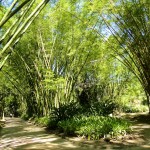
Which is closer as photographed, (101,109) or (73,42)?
(101,109)

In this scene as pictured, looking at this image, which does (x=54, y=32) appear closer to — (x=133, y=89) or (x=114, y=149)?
(x=114, y=149)

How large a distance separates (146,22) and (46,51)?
20.7 ft

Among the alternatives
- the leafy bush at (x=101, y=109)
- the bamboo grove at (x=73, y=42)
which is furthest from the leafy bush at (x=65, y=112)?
the bamboo grove at (x=73, y=42)

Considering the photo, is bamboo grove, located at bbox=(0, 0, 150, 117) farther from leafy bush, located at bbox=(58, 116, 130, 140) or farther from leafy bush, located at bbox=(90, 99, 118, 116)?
leafy bush, located at bbox=(58, 116, 130, 140)

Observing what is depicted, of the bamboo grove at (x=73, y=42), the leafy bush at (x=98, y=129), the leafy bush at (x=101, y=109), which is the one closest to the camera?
the leafy bush at (x=98, y=129)

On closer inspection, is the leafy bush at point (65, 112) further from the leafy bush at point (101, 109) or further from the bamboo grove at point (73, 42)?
the bamboo grove at point (73, 42)

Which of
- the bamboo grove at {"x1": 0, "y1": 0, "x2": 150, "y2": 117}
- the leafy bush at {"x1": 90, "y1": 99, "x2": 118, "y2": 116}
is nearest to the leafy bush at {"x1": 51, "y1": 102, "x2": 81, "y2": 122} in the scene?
the leafy bush at {"x1": 90, "y1": 99, "x2": 118, "y2": 116}

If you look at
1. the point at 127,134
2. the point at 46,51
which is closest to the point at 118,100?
the point at 46,51

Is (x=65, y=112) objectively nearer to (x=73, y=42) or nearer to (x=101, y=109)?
(x=101, y=109)

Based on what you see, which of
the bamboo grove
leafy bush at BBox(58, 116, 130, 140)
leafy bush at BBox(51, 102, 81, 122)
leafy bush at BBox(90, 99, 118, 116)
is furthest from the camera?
leafy bush at BBox(51, 102, 81, 122)

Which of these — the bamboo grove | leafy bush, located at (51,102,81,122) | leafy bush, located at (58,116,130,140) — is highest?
the bamboo grove

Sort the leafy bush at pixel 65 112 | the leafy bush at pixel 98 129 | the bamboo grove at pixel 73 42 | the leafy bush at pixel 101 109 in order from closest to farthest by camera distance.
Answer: the leafy bush at pixel 98 129
the bamboo grove at pixel 73 42
the leafy bush at pixel 101 109
the leafy bush at pixel 65 112

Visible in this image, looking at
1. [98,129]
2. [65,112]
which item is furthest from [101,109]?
[98,129]

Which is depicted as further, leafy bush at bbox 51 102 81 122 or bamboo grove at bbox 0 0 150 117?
leafy bush at bbox 51 102 81 122
